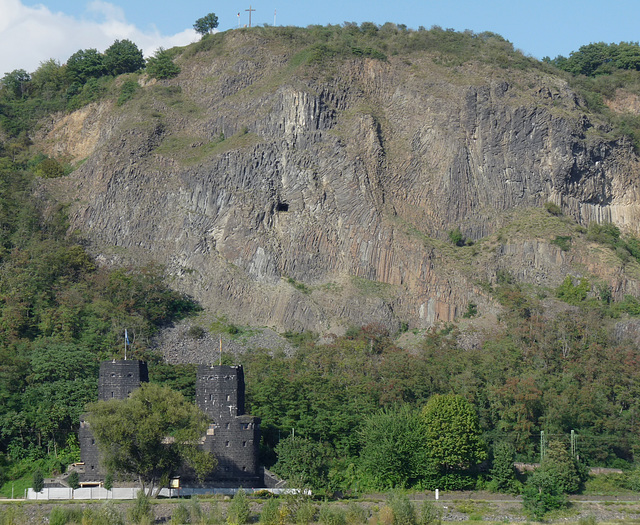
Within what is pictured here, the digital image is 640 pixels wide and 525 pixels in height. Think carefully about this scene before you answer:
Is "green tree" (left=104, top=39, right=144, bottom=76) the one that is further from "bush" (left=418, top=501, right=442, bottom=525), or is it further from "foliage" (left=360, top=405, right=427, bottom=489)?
"bush" (left=418, top=501, right=442, bottom=525)

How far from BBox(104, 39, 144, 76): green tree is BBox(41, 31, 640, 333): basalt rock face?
690 inches

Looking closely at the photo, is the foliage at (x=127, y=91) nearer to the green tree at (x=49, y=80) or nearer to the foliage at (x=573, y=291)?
the green tree at (x=49, y=80)

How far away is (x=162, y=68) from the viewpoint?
430ft

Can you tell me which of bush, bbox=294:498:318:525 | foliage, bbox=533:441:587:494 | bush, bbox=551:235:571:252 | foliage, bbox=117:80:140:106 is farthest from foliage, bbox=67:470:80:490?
foliage, bbox=117:80:140:106

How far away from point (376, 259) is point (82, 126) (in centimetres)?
4172

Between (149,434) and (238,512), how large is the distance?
9659 millimetres

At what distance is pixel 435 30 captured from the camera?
13188cm

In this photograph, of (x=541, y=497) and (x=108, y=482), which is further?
(x=108, y=482)

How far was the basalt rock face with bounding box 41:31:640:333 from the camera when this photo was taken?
108 metres

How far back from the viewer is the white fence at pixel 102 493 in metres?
75.2

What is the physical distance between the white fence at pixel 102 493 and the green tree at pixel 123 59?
74.6 metres

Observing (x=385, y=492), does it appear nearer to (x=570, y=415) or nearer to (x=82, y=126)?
(x=570, y=415)

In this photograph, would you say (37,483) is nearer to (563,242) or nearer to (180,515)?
(180,515)

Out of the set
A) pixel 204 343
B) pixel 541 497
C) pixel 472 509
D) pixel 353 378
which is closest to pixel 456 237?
pixel 353 378
